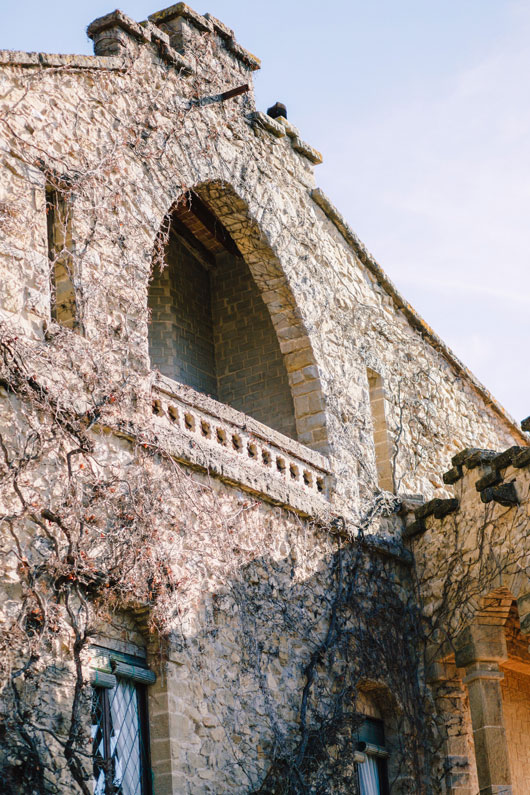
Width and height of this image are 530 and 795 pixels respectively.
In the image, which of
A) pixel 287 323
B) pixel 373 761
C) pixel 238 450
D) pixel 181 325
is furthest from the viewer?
pixel 181 325

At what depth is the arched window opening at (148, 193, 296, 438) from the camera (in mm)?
12312

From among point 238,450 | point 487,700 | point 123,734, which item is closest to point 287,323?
point 238,450

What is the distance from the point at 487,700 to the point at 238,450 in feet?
9.74

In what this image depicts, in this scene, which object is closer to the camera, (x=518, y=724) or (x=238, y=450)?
(x=238, y=450)

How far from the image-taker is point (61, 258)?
883 cm

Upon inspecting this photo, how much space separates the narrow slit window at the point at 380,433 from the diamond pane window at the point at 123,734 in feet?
14.0

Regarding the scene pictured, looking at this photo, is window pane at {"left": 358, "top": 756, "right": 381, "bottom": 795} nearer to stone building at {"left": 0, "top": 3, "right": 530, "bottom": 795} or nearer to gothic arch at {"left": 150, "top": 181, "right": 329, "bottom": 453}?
stone building at {"left": 0, "top": 3, "right": 530, "bottom": 795}

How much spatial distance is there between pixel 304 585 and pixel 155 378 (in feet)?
7.53

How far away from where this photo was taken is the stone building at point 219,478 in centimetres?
800

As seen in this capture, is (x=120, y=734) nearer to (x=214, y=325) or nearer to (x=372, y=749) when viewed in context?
(x=372, y=749)

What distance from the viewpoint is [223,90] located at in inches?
441

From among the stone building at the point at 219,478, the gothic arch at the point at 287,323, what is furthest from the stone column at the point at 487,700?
the gothic arch at the point at 287,323

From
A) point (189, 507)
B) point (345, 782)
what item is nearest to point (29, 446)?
point (189, 507)

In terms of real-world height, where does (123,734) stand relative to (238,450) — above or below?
below
